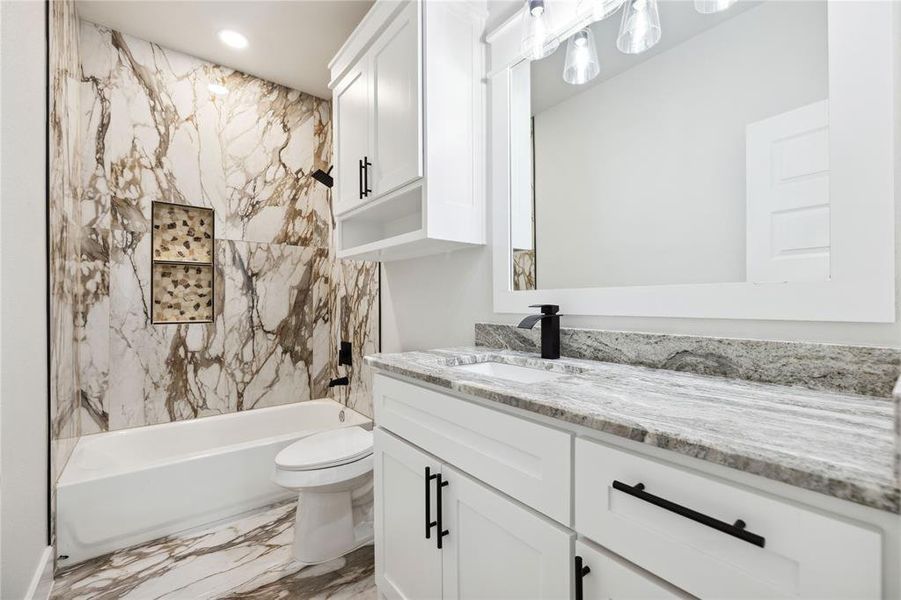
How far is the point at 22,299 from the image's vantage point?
1325mm

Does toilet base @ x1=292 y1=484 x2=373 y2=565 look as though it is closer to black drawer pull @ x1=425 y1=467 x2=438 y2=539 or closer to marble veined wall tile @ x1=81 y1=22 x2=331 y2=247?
black drawer pull @ x1=425 y1=467 x2=438 y2=539

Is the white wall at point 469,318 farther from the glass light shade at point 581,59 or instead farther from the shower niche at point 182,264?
the shower niche at point 182,264

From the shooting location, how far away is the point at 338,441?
2.03m

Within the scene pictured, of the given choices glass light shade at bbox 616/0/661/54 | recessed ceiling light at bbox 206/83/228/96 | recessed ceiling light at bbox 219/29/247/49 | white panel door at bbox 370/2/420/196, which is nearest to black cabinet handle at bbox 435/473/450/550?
white panel door at bbox 370/2/420/196

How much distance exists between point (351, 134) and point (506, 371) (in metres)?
1.40

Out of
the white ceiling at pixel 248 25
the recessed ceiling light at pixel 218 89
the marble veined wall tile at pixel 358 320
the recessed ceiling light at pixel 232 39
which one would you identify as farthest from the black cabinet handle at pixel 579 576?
the recessed ceiling light at pixel 218 89

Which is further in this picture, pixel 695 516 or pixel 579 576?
pixel 579 576

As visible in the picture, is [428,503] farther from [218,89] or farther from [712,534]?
[218,89]

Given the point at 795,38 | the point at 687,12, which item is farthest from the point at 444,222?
the point at 795,38

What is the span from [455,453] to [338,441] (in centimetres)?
120

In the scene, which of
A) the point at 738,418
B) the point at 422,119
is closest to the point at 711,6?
the point at 422,119

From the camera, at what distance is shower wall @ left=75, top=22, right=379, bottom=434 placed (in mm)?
2395

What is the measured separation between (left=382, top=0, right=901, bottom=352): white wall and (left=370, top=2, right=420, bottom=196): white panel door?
40 centimetres

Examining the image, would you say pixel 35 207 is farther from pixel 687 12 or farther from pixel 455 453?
pixel 687 12
